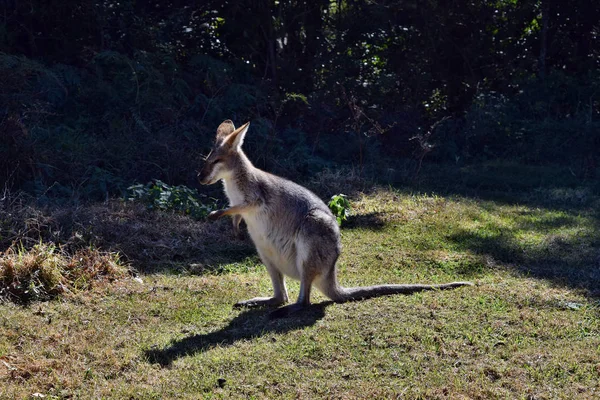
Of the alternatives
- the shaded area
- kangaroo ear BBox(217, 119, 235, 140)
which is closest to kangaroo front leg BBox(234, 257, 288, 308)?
kangaroo ear BBox(217, 119, 235, 140)

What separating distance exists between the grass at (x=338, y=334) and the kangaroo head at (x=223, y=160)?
48.0 inches

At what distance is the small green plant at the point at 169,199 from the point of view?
913cm

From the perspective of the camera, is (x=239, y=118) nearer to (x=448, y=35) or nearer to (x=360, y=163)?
(x=360, y=163)

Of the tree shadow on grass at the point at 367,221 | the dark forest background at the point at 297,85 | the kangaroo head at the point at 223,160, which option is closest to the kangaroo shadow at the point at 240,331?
the kangaroo head at the point at 223,160

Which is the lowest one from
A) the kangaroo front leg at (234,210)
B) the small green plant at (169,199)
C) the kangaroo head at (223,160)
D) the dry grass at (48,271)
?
the dry grass at (48,271)

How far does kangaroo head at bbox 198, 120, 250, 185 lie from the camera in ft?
21.9

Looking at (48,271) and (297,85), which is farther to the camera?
(297,85)

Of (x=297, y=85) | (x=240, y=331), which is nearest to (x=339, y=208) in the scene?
(x=240, y=331)

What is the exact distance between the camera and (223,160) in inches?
263

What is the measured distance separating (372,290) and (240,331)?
137 centimetres

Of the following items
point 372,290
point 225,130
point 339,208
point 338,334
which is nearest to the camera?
point 338,334

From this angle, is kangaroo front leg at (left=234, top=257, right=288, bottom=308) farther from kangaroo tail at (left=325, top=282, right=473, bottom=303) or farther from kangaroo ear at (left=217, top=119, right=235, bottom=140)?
kangaroo ear at (left=217, top=119, right=235, bottom=140)

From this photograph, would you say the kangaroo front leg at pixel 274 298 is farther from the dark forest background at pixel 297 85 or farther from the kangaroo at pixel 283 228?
the dark forest background at pixel 297 85

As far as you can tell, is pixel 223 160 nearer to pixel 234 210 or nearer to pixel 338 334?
pixel 234 210
